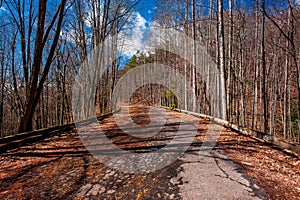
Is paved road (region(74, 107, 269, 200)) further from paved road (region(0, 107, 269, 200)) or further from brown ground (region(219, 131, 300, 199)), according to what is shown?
brown ground (region(219, 131, 300, 199))

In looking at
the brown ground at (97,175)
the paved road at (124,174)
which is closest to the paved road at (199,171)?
the paved road at (124,174)

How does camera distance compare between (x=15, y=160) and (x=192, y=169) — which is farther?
(x=15, y=160)

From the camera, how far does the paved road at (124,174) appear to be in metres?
2.34

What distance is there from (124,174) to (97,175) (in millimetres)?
457

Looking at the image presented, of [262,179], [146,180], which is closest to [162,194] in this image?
[146,180]

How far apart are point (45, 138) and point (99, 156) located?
2.85 metres

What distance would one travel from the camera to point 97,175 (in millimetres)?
2924

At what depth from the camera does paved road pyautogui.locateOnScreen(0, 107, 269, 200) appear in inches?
92.1

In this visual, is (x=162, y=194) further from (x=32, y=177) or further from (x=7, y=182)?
(x=7, y=182)

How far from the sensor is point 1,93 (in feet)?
54.7

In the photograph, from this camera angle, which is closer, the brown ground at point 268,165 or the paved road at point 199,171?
the paved road at point 199,171

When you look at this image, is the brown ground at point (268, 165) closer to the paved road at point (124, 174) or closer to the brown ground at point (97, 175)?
the brown ground at point (97, 175)

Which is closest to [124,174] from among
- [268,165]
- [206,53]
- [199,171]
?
[199,171]

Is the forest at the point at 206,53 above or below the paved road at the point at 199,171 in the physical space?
above
